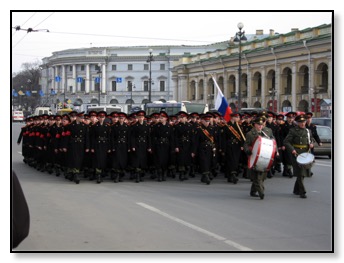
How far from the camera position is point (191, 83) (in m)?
47.6

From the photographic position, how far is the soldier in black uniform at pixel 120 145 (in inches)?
660

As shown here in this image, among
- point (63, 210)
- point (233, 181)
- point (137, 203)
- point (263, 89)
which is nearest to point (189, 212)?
point (137, 203)

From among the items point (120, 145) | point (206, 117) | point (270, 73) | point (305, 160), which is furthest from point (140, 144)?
point (270, 73)

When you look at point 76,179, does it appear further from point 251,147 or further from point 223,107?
point 251,147

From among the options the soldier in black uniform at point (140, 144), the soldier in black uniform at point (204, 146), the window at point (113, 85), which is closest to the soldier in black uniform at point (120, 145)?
the soldier in black uniform at point (140, 144)

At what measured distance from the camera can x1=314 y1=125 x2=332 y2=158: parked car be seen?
86.5ft

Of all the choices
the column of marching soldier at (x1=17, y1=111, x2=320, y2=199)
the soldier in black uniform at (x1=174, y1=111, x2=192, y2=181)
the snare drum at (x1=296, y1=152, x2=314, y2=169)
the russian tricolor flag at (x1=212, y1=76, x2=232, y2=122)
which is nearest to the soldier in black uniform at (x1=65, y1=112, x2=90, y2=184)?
the column of marching soldier at (x1=17, y1=111, x2=320, y2=199)

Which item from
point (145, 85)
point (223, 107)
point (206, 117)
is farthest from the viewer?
point (145, 85)

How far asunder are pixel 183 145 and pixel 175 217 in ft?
22.4

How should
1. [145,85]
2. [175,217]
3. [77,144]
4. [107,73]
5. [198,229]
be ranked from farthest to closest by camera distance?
[145,85], [107,73], [77,144], [175,217], [198,229]

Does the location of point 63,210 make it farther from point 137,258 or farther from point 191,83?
point 191,83

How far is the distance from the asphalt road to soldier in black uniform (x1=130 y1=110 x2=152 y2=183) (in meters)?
0.82

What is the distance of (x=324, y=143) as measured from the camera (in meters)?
26.7

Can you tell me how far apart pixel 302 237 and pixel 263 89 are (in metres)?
42.1
